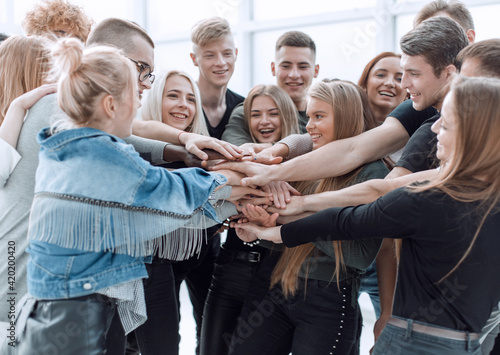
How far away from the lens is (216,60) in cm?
279

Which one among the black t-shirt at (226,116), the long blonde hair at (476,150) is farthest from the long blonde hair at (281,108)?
the long blonde hair at (476,150)

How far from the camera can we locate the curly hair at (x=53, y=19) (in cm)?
238

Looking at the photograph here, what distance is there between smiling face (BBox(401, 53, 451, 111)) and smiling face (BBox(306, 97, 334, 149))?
0.30m

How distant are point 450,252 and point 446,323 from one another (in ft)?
0.62

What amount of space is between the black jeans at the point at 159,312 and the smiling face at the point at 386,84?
1.25 m

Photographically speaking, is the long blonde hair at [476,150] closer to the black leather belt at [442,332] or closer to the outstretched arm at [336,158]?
the black leather belt at [442,332]

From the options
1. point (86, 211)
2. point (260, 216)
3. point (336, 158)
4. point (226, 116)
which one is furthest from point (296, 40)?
point (86, 211)

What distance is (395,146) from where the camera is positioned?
6.45 feet

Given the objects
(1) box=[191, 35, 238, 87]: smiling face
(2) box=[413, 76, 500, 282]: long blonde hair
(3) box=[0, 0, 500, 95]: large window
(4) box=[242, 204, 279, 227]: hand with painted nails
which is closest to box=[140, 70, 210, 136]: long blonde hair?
(1) box=[191, 35, 238, 87]: smiling face

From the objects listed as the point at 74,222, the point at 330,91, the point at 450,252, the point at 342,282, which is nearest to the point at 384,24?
the point at 330,91

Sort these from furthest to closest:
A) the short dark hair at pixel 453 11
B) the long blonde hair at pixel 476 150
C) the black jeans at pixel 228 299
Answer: the short dark hair at pixel 453 11 → the black jeans at pixel 228 299 → the long blonde hair at pixel 476 150

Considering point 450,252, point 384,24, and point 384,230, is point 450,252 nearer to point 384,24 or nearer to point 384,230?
point 384,230

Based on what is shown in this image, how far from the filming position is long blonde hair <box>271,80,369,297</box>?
6.15 ft

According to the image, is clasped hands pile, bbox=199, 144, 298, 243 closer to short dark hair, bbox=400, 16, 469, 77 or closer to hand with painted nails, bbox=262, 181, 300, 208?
hand with painted nails, bbox=262, 181, 300, 208
